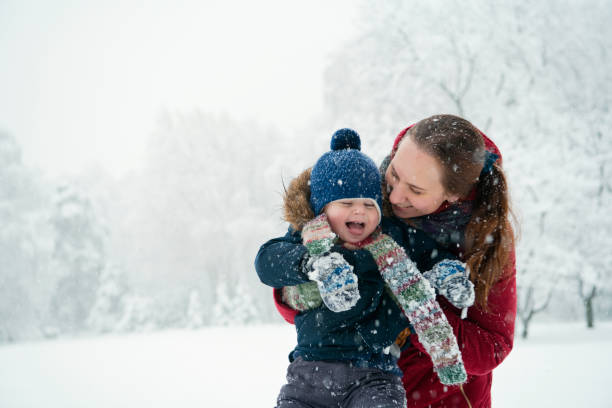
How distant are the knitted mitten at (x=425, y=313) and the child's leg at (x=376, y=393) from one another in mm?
196

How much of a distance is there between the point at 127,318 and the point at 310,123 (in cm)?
1142

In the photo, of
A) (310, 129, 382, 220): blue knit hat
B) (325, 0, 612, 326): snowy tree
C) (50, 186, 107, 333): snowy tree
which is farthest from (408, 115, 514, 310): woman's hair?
(50, 186, 107, 333): snowy tree

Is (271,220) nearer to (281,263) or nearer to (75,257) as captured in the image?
(75,257)

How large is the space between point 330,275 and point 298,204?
0.50 meters

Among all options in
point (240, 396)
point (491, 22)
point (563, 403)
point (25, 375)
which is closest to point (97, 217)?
point (25, 375)

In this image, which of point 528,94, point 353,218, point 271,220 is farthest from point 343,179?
point 271,220

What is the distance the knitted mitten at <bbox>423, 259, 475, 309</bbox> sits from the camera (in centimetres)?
151

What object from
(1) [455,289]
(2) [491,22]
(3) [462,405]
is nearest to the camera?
(1) [455,289]

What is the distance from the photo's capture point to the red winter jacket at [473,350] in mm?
1648

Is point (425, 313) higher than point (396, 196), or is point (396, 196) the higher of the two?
point (396, 196)

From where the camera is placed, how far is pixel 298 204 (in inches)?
75.2

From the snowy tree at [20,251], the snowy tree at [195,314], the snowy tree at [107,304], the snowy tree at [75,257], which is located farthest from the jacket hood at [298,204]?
the snowy tree at [107,304]

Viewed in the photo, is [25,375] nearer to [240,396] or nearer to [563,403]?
[240,396]

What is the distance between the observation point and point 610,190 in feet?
31.1
